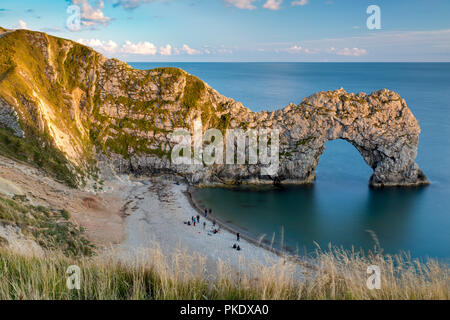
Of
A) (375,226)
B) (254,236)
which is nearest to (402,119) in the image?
(375,226)

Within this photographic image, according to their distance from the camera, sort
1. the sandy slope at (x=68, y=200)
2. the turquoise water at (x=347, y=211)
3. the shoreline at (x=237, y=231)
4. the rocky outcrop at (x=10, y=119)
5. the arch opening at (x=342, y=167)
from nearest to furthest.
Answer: the sandy slope at (x=68, y=200) → the shoreline at (x=237, y=231) → the turquoise water at (x=347, y=211) → the rocky outcrop at (x=10, y=119) → the arch opening at (x=342, y=167)

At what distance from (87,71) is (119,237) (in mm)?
38874

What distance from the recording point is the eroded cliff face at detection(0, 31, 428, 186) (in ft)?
175

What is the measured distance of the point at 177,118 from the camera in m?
56.5

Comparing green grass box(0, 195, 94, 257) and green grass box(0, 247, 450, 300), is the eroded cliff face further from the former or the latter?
green grass box(0, 247, 450, 300)

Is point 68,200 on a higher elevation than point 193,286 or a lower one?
lower

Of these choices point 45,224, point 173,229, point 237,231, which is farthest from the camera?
point 237,231

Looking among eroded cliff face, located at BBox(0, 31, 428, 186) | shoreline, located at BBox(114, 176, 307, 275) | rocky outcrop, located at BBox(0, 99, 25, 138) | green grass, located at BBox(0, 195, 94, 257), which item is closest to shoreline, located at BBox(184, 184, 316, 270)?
Answer: shoreline, located at BBox(114, 176, 307, 275)

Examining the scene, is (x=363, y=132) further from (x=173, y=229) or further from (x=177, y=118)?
(x=173, y=229)

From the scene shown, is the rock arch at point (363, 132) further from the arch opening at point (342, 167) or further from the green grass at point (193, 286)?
the green grass at point (193, 286)

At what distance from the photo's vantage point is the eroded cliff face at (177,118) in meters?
53.3

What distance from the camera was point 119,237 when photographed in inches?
1305

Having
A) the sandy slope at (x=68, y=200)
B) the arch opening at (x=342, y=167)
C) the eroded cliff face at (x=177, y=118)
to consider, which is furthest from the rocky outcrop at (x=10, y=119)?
the arch opening at (x=342, y=167)

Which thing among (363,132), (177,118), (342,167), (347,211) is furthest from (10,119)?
(342,167)
